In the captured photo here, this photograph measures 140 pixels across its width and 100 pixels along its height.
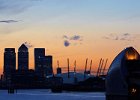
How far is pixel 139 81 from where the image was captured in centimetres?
1994

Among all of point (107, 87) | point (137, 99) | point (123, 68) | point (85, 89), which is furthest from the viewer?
point (85, 89)

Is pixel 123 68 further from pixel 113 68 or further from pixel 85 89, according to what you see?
pixel 85 89

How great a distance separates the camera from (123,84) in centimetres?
2034

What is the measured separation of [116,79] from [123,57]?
44.9 inches

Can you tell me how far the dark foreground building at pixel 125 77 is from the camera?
19938 mm

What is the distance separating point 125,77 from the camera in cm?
2047

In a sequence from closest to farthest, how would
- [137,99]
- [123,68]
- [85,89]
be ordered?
[137,99] → [123,68] → [85,89]

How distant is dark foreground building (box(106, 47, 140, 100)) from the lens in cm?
1994

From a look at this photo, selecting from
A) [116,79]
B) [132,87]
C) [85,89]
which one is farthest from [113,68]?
[85,89]

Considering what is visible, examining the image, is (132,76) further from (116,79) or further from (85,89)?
(85,89)

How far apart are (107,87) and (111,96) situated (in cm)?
81

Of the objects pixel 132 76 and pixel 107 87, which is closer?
pixel 132 76

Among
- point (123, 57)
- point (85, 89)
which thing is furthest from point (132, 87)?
point (85, 89)

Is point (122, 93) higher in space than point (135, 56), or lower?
lower
